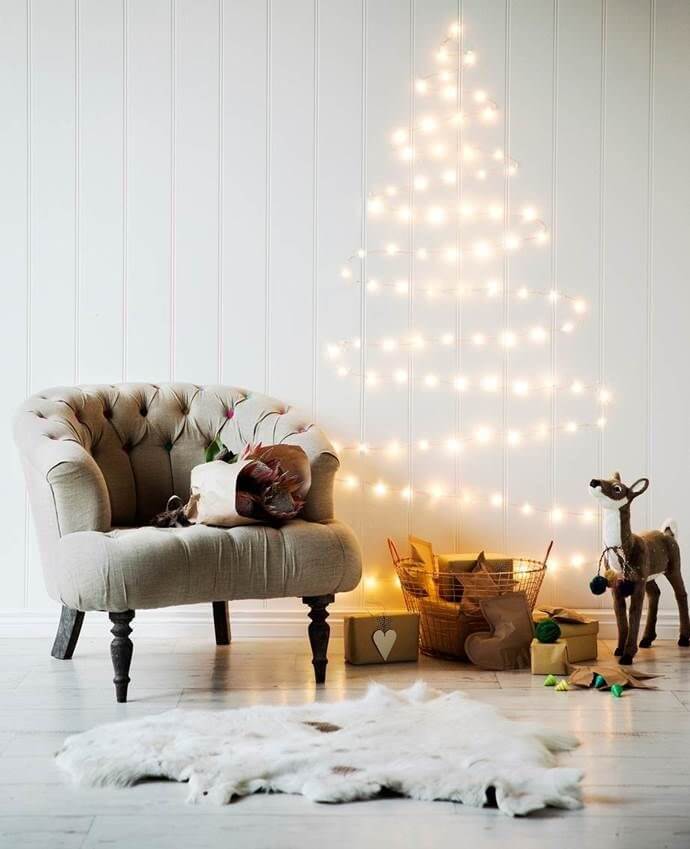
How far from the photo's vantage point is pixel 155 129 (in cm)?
362

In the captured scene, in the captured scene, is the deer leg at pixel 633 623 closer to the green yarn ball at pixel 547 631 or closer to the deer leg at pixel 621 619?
the deer leg at pixel 621 619

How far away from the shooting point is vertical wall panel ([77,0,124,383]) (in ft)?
11.9

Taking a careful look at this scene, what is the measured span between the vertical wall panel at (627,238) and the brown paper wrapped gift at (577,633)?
0.58 m

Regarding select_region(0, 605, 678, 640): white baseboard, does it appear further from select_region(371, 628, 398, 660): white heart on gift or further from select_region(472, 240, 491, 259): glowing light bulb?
select_region(472, 240, 491, 259): glowing light bulb

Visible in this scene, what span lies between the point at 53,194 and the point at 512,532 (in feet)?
6.50

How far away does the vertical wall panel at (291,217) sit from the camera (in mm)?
3613

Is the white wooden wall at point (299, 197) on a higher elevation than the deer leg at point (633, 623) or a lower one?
higher

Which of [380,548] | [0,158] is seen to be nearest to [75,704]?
[380,548]

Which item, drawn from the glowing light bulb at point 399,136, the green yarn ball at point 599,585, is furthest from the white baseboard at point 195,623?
the glowing light bulb at point 399,136

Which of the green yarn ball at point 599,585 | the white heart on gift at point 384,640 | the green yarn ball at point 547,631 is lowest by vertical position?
the white heart on gift at point 384,640

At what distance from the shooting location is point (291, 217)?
11.9 feet

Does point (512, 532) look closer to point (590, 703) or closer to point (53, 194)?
point (590, 703)

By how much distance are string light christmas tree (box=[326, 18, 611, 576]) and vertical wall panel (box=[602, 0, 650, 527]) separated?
102 millimetres

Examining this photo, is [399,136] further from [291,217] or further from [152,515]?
[152,515]
